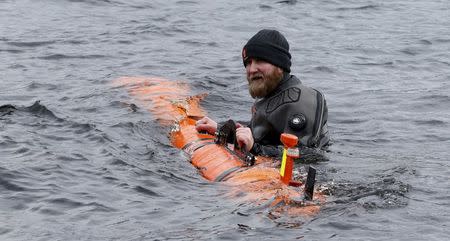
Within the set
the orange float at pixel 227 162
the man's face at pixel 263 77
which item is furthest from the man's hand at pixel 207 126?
the man's face at pixel 263 77

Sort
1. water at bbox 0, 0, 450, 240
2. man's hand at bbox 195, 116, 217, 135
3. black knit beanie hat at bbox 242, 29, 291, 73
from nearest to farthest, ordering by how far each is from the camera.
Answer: water at bbox 0, 0, 450, 240 → black knit beanie hat at bbox 242, 29, 291, 73 → man's hand at bbox 195, 116, 217, 135

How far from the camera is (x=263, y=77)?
8875 mm

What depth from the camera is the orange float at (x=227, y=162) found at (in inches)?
285

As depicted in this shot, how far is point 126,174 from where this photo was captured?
8594mm

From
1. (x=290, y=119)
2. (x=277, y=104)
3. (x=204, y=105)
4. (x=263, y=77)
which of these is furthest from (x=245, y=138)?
(x=204, y=105)

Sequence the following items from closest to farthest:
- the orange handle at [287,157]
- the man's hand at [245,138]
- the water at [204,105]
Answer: the orange handle at [287,157], the water at [204,105], the man's hand at [245,138]

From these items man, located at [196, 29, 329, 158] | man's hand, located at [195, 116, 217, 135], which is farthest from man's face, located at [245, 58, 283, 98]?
man's hand, located at [195, 116, 217, 135]

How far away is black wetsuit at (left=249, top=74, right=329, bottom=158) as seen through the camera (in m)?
8.45

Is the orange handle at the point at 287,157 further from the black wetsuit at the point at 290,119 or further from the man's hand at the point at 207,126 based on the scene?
the man's hand at the point at 207,126

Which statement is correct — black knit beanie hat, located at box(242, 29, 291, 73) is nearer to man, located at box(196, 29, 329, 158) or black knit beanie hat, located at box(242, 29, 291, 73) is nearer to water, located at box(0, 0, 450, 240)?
man, located at box(196, 29, 329, 158)

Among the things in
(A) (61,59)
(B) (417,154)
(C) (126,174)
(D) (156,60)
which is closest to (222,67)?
(D) (156,60)

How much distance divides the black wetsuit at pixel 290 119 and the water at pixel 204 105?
0.39 m

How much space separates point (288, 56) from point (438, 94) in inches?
194

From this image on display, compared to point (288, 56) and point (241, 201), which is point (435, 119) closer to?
point (288, 56)
